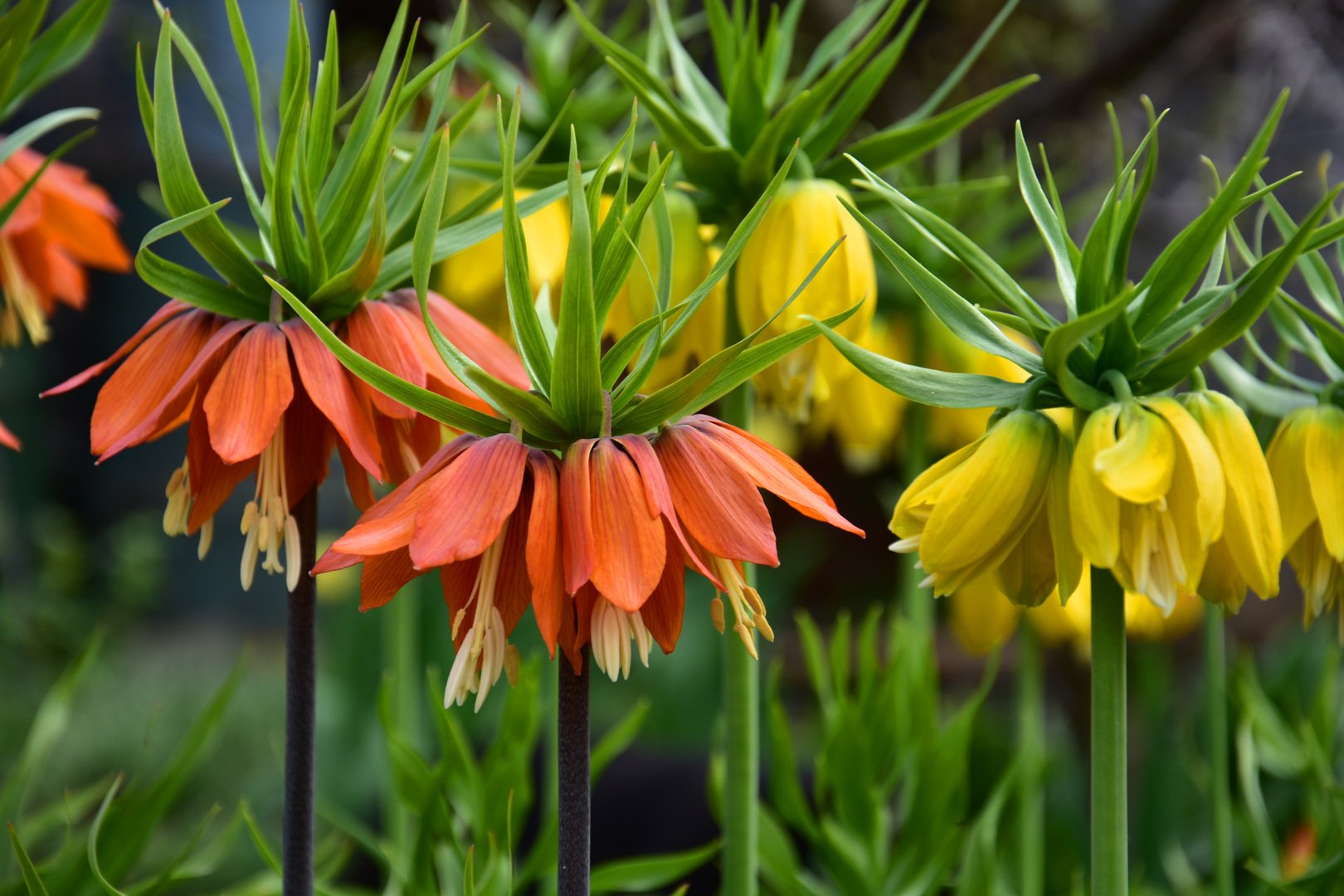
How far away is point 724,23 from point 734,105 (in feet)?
0.22

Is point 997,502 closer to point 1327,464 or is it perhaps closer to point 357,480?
point 1327,464

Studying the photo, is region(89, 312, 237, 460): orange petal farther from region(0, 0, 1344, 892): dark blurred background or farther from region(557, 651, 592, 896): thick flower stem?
region(0, 0, 1344, 892): dark blurred background

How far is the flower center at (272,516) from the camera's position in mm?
563

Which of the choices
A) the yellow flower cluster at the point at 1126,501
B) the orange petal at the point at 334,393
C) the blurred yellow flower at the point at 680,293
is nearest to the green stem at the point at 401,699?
the blurred yellow flower at the point at 680,293

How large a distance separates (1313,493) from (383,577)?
15.7 inches

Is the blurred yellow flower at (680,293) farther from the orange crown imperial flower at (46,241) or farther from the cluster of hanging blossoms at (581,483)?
the orange crown imperial flower at (46,241)

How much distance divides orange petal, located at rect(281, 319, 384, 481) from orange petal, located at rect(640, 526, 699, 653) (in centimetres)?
12

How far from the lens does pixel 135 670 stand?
2605 mm

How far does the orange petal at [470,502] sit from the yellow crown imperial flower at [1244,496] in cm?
26

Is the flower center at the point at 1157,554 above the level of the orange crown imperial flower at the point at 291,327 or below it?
below

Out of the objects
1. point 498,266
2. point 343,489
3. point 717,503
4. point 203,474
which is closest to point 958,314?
point 717,503

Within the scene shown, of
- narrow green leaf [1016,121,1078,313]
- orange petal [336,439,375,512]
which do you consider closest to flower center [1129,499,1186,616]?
narrow green leaf [1016,121,1078,313]

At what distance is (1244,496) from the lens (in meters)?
0.47

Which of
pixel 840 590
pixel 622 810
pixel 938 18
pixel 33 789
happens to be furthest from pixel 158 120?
pixel 840 590
